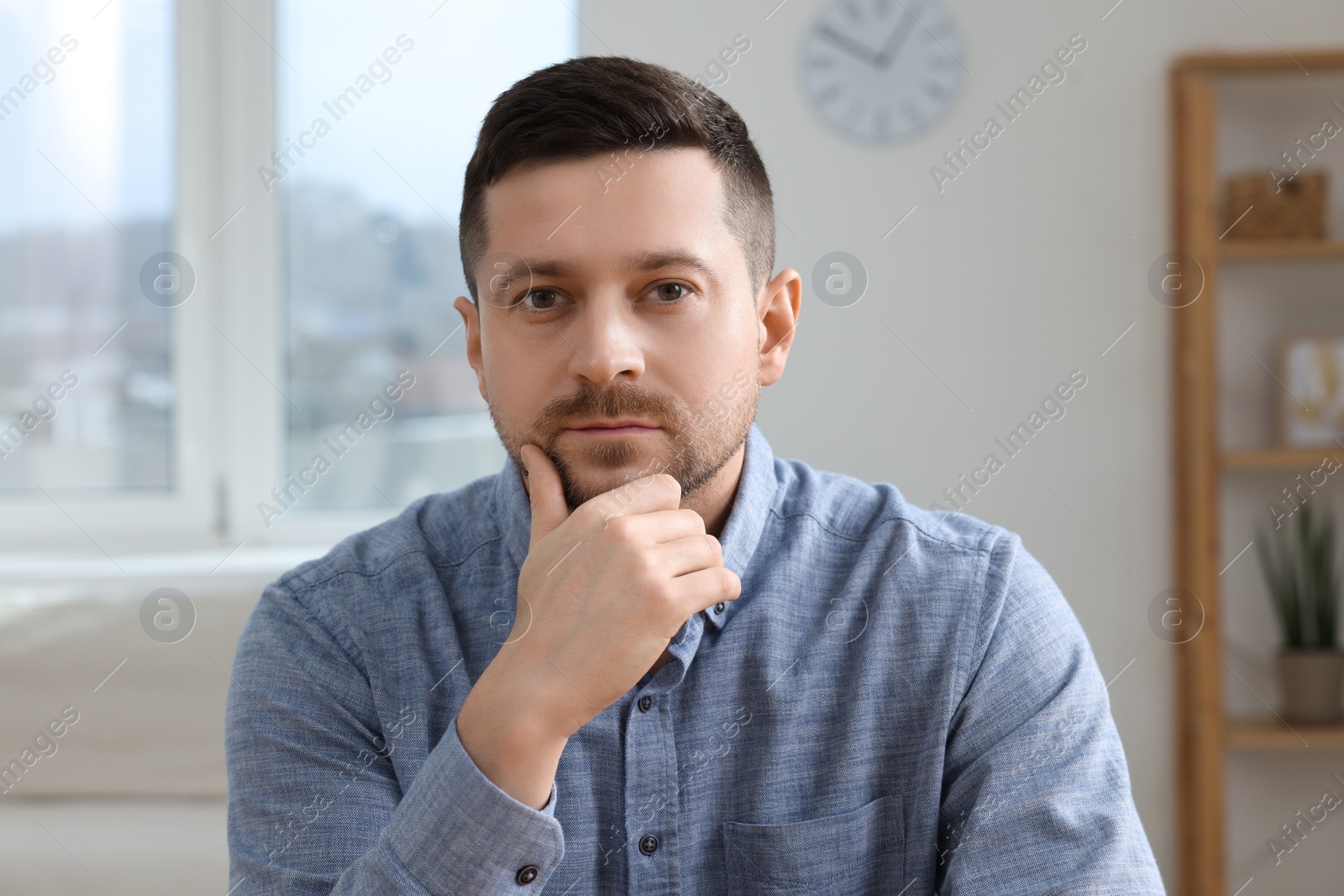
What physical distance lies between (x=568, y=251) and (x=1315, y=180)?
6.64ft

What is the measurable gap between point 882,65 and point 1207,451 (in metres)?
1.11

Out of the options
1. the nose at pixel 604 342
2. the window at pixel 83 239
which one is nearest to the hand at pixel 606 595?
the nose at pixel 604 342

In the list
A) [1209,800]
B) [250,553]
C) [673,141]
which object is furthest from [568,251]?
[1209,800]

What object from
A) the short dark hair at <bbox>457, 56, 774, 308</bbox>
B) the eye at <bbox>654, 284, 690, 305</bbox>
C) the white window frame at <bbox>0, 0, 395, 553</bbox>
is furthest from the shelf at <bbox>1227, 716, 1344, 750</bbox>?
the white window frame at <bbox>0, 0, 395, 553</bbox>

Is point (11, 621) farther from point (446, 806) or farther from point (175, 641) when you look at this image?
point (446, 806)

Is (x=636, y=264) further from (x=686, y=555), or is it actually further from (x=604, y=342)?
(x=686, y=555)

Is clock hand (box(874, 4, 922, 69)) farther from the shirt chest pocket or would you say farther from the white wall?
the shirt chest pocket

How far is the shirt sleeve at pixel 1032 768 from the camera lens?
95 cm

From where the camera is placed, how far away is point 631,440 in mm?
1049

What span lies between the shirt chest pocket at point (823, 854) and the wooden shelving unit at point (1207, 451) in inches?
62.1

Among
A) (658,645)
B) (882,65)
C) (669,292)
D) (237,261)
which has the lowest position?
(658,645)

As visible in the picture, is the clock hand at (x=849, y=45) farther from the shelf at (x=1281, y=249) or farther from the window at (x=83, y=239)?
the window at (x=83, y=239)

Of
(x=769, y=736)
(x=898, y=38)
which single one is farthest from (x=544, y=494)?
(x=898, y=38)

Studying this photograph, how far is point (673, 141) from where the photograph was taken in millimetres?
1122
